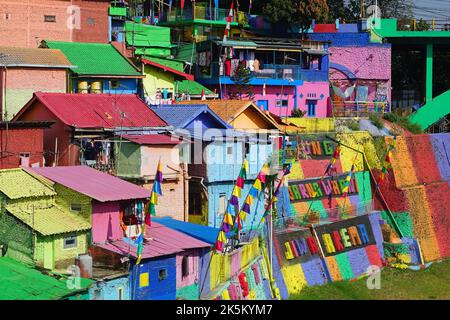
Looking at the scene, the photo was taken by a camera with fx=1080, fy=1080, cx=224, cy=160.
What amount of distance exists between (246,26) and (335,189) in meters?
12.6

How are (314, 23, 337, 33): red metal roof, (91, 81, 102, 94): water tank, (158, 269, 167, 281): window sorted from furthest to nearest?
(314, 23, 337, 33): red metal roof < (91, 81, 102, 94): water tank < (158, 269, 167, 281): window

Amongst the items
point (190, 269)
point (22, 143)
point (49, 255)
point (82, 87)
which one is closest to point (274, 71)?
point (82, 87)

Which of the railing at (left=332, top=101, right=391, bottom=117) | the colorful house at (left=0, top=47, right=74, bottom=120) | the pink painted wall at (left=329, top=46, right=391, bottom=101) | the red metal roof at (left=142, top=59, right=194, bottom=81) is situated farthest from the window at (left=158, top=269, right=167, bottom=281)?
the pink painted wall at (left=329, top=46, right=391, bottom=101)

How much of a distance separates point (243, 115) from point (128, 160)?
23.8ft

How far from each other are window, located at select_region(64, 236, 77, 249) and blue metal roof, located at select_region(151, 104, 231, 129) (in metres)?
8.97

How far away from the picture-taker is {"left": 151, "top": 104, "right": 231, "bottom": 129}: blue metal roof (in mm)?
36531

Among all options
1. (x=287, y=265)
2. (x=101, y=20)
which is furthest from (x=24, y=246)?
(x=101, y=20)

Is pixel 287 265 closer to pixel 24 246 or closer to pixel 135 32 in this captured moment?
pixel 24 246

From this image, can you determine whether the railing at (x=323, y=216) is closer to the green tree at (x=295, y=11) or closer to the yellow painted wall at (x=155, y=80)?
the yellow painted wall at (x=155, y=80)

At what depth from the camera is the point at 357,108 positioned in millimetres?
50656

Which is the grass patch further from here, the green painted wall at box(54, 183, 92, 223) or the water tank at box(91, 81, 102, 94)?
the water tank at box(91, 81, 102, 94)

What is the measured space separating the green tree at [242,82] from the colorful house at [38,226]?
18.2 meters

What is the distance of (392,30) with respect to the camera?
176ft

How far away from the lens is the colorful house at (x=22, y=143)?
3238cm
